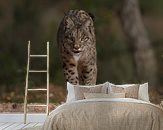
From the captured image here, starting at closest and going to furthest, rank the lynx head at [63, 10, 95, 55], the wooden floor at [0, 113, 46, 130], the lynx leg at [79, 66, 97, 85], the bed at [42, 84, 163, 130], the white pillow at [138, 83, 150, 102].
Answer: the bed at [42, 84, 163, 130] → the white pillow at [138, 83, 150, 102] → the lynx head at [63, 10, 95, 55] → the lynx leg at [79, 66, 97, 85] → the wooden floor at [0, 113, 46, 130]

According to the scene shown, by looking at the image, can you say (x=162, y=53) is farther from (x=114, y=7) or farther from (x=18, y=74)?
(x=18, y=74)

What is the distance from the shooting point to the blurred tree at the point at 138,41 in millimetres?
6988

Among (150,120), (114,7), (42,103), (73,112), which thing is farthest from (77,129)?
(114,7)

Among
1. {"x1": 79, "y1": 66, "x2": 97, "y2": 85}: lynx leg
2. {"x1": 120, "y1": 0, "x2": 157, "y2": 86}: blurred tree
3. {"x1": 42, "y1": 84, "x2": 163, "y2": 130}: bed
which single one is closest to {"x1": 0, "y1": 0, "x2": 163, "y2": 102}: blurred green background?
{"x1": 120, "y1": 0, "x2": 157, "y2": 86}: blurred tree

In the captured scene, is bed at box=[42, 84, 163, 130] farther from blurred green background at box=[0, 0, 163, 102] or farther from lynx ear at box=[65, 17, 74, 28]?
blurred green background at box=[0, 0, 163, 102]

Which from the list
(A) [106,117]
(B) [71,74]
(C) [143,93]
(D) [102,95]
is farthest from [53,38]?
(A) [106,117]

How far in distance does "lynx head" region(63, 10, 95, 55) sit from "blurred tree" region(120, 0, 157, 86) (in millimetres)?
776

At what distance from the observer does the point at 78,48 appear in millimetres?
6230

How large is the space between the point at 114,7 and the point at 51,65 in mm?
1265

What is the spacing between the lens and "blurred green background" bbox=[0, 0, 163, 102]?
23.0ft

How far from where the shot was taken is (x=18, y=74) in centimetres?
706

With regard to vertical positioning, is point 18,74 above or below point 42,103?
above

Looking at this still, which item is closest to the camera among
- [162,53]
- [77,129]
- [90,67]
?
[77,129]

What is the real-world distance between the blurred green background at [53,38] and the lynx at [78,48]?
0.55 m
